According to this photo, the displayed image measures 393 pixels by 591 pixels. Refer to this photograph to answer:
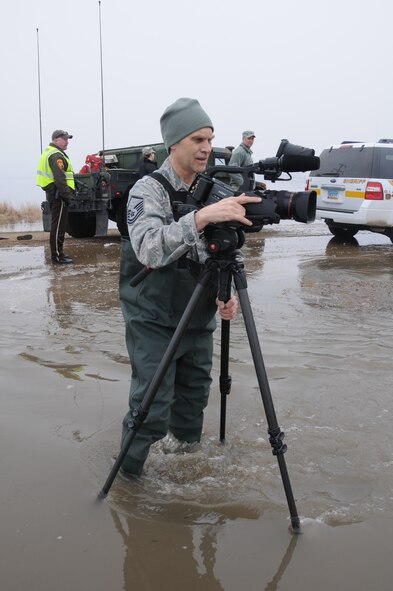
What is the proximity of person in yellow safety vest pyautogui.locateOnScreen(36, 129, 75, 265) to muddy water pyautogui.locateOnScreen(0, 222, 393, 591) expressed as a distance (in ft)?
11.1

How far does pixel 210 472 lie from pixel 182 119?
163 centimetres

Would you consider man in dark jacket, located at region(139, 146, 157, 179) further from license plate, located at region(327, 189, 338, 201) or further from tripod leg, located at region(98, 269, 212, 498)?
tripod leg, located at region(98, 269, 212, 498)

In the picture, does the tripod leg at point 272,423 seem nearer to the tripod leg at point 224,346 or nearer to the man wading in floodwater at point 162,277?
the tripod leg at point 224,346

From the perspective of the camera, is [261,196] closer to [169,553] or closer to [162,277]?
[162,277]

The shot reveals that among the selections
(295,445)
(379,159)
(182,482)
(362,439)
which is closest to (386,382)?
(362,439)

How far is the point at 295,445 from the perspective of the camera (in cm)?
309

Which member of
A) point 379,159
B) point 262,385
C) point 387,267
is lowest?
point 387,267

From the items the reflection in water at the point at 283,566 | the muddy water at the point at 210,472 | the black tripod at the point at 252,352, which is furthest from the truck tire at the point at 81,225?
the reflection in water at the point at 283,566

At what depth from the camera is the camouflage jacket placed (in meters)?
2.28

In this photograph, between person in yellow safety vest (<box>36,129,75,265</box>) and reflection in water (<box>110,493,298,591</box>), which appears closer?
reflection in water (<box>110,493,298,591</box>)


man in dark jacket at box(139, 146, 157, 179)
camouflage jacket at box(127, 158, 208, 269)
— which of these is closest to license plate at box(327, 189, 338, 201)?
man in dark jacket at box(139, 146, 157, 179)

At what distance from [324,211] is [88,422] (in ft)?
26.9

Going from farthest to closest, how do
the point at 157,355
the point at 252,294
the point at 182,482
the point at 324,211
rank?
the point at 324,211 → the point at 252,294 → the point at 182,482 → the point at 157,355

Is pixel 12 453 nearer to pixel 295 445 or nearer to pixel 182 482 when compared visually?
pixel 182 482
